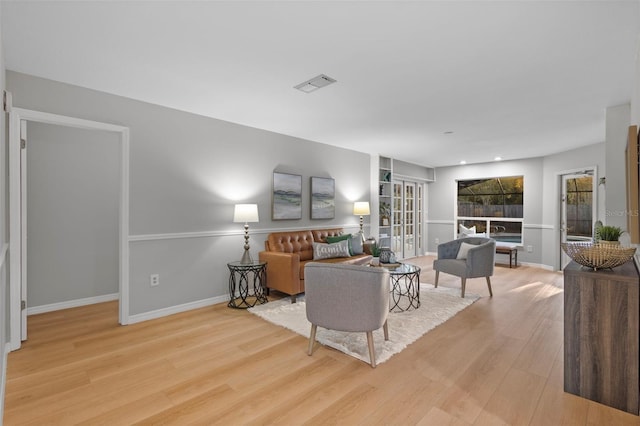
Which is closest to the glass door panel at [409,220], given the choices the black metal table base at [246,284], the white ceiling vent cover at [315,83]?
the black metal table base at [246,284]

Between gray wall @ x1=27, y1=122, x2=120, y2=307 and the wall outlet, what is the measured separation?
1256mm

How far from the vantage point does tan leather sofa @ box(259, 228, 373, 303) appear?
4.00 m

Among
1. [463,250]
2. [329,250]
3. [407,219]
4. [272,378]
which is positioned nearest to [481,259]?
[463,250]

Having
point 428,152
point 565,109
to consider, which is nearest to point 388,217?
point 428,152

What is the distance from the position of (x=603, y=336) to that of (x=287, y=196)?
12.6 ft

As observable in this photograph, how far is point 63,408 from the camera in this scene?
1.96m

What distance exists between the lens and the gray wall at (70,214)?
3.72 m

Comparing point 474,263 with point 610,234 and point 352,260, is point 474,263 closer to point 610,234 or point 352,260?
point 352,260

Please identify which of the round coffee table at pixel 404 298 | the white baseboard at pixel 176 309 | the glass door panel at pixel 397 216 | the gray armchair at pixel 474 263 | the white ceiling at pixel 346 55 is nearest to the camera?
the white ceiling at pixel 346 55

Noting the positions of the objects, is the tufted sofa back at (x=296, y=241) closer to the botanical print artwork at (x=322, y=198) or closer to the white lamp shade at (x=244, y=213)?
the botanical print artwork at (x=322, y=198)

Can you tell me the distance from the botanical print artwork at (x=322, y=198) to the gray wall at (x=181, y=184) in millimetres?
647

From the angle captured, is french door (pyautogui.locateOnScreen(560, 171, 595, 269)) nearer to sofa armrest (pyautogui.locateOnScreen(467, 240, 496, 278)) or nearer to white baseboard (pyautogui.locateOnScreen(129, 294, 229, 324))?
sofa armrest (pyautogui.locateOnScreen(467, 240, 496, 278))

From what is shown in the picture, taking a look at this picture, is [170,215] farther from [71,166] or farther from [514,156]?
[514,156]

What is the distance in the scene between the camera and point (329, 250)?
15.3 ft
